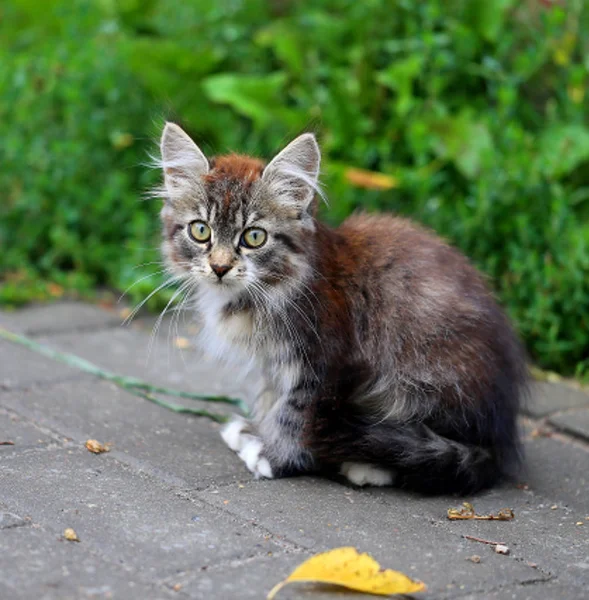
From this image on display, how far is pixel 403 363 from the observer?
3.89 meters

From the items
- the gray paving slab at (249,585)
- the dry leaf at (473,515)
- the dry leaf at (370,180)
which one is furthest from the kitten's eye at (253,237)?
the dry leaf at (370,180)

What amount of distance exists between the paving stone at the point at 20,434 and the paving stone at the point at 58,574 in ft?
2.93

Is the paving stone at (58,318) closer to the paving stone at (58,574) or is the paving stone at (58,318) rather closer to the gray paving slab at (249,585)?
the paving stone at (58,574)

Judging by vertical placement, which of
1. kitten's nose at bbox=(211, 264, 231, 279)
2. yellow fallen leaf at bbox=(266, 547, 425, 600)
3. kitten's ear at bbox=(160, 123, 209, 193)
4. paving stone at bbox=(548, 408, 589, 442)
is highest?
kitten's ear at bbox=(160, 123, 209, 193)

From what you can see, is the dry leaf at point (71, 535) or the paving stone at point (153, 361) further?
the paving stone at point (153, 361)

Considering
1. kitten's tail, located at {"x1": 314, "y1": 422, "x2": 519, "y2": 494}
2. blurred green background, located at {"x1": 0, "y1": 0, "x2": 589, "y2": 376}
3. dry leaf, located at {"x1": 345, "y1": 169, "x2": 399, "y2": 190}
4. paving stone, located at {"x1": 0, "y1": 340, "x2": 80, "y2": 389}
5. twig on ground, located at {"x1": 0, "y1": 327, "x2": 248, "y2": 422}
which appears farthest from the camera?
dry leaf, located at {"x1": 345, "y1": 169, "x2": 399, "y2": 190}

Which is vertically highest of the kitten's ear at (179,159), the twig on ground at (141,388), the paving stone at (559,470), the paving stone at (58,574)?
the kitten's ear at (179,159)

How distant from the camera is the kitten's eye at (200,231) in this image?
12.9ft

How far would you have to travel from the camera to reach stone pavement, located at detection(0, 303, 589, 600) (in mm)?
2910

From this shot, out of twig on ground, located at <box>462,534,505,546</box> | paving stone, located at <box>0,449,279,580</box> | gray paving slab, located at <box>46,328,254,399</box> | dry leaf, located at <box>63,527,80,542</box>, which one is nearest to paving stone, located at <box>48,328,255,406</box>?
gray paving slab, located at <box>46,328,254,399</box>

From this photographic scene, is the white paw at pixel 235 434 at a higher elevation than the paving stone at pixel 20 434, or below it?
higher

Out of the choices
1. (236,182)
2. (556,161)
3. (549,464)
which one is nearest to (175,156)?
(236,182)

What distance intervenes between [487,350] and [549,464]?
72cm

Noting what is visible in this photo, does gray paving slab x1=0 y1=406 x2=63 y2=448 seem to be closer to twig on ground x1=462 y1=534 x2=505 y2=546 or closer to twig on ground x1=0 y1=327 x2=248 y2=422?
twig on ground x1=0 y1=327 x2=248 y2=422
